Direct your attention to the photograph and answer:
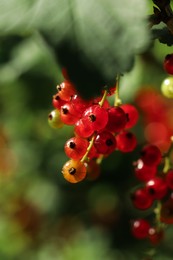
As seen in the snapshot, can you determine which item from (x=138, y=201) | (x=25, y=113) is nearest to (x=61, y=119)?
(x=138, y=201)

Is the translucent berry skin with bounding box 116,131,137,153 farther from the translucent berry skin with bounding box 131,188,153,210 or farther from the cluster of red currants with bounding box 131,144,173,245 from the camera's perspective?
the translucent berry skin with bounding box 131,188,153,210

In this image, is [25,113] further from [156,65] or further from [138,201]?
[138,201]

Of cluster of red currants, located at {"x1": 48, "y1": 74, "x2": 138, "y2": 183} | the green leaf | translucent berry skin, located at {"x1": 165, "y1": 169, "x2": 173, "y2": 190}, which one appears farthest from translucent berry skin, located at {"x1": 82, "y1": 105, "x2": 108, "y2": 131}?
translucent berry skin, located at {"x1": 165, "y1": 169, "x2": 173, "y2": 190}

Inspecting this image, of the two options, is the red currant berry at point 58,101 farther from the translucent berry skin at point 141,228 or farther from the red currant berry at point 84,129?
the translucent berry skin at point 141,228

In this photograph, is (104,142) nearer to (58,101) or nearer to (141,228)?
(58,101)

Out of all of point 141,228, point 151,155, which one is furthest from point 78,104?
point 141,228
